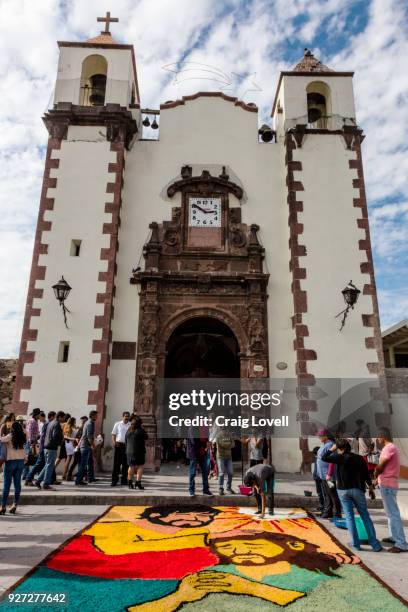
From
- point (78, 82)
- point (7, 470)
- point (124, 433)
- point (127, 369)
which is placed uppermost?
point (78, 82)

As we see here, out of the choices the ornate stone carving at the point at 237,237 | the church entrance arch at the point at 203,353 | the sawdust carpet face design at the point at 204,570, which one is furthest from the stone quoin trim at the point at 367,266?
the sawdust carpet face design at the point at 204,570

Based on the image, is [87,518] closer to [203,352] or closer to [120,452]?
[120,452]

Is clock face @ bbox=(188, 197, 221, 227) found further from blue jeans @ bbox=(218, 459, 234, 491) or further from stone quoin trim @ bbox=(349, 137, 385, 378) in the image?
blue jeans @ bbox=(218, 459, 234, 491)

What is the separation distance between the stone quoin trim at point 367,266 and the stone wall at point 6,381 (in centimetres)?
1031

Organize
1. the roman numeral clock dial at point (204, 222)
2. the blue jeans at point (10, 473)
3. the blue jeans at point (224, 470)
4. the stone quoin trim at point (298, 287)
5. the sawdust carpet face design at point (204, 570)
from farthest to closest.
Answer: the roman numeral clock dial at point (204, 222) → the stone quoin trim at point (298, 287) → the blue jeans at point (224, 470) → the blue jeans at point (10, 473) → the sawdust carpet face design at point (204, 570)

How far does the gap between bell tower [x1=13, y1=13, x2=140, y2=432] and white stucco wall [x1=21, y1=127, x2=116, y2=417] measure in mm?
25

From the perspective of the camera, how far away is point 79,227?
12.8 metres

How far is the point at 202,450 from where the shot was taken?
8.21 meters

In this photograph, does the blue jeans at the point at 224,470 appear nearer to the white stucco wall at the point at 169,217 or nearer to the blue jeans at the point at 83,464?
the blue jeans at the point at 83,464

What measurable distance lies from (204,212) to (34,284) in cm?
535

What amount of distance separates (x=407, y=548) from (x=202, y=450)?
13.0ft

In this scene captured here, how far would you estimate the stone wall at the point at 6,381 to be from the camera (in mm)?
13094

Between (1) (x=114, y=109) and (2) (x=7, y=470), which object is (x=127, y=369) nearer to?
(2) (x=7, y=470)

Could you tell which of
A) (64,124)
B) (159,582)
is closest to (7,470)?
(159,582)
